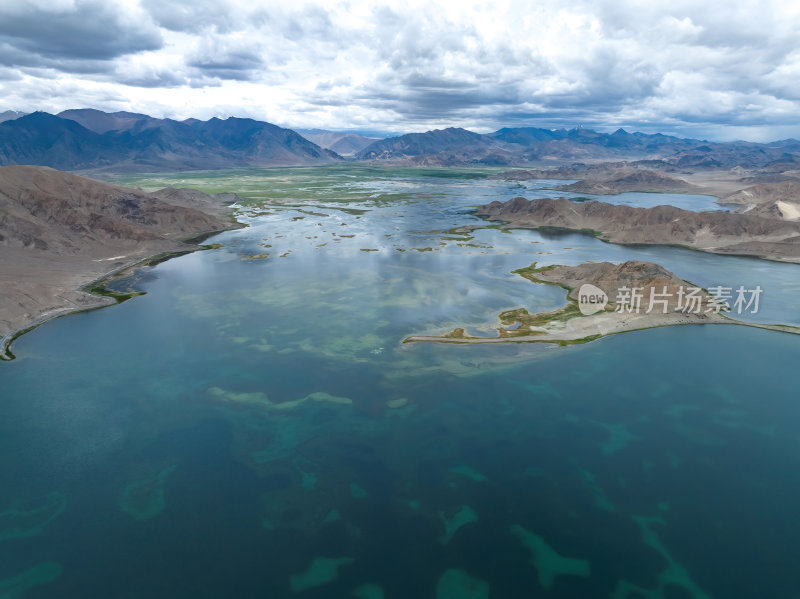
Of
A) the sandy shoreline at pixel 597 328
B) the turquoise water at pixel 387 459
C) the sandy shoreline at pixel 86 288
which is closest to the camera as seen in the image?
the turquoise water at pixel 387 459

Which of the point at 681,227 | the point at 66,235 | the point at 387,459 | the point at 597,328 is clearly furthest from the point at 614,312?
the point at 66,235

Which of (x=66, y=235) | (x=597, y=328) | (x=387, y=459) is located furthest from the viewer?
(x=66, y=235)

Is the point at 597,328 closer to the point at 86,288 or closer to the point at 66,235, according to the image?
the point at 86,288
